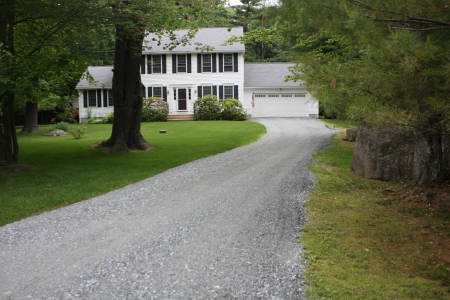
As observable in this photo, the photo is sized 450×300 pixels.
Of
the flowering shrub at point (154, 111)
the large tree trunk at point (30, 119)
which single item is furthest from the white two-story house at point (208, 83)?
A: the large tree trunk at point (30, 119)

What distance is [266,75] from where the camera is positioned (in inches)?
1216

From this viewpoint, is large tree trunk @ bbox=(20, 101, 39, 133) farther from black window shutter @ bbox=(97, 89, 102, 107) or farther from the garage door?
the garage door

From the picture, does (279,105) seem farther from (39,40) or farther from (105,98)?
(39,40)

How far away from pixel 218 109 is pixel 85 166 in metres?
16.6

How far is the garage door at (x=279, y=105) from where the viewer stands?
2978 centimetres

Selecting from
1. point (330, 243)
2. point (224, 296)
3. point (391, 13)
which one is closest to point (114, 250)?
point (224, 296)

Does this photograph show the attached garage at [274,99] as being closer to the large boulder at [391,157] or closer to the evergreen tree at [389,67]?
the large boulder at [391,157]

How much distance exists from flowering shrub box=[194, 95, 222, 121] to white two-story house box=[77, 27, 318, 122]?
56.9 inches

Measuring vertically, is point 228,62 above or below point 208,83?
above

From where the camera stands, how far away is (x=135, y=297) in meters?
3.87

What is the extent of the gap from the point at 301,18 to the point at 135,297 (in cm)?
429

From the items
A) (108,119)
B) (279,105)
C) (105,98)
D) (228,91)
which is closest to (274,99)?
(279,105)

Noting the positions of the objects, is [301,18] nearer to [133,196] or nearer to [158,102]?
[133,196]

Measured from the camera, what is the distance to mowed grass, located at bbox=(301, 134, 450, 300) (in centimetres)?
412
